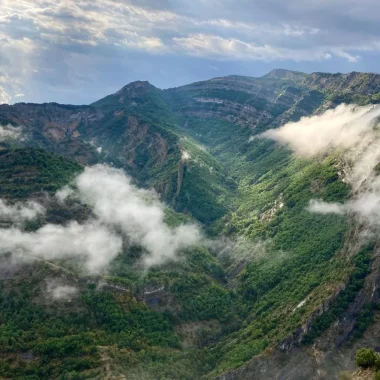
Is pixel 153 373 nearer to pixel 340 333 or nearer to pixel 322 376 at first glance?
pixel 322 376

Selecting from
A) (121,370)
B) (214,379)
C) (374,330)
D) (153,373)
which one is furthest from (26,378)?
(374,330)

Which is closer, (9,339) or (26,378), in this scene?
(26,378)

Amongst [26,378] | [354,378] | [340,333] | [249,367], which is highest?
[354,378]

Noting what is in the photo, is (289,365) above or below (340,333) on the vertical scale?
below

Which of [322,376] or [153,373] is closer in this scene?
[322,376]

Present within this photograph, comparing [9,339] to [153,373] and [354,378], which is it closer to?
[153,373]

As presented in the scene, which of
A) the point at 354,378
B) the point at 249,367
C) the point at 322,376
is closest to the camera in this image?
the point at 354,378

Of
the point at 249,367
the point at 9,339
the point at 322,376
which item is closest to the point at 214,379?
the point at 249,367

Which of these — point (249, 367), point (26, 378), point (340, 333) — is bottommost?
point (26, 378)

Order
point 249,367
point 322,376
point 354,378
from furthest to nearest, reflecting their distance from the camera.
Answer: point 249,367 → point 322,376 → point 354,378
